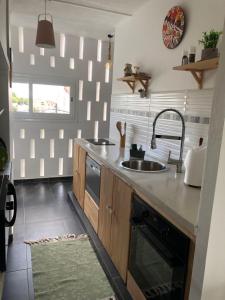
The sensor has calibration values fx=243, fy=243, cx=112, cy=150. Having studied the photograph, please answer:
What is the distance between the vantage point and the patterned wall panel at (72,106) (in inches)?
147

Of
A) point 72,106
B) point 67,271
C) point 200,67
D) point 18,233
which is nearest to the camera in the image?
point 200,67

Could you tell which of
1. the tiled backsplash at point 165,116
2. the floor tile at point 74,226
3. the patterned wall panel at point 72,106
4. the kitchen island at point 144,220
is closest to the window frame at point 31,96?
the patterned wall panel at point 72,106

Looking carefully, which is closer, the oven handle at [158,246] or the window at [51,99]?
the oven handle at [158,246]

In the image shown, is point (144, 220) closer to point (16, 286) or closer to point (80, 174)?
point (16, 286)

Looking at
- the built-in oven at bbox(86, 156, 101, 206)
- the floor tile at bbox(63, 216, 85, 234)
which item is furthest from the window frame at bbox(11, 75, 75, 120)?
the floor tile at bbox(63, 216, 85, 234)

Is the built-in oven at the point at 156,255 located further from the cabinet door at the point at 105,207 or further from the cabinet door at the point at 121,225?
the cabinet door at the point at 105,207

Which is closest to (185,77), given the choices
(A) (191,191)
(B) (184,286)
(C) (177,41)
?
(C) (177,41)

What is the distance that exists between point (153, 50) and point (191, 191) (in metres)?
1.67

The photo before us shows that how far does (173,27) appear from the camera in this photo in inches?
84.4

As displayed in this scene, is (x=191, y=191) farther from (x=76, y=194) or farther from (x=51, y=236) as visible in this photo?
(x=76, y=194)

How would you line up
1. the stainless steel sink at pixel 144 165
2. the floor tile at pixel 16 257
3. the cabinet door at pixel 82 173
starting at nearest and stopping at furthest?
the floor tile at pixel 16 257 → the stainless steel sink at pixel 144 165 → the cabinet door at pixel 82 173

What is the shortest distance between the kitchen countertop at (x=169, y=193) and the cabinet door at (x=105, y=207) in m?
0.10

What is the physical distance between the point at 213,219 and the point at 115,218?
110 centimetres

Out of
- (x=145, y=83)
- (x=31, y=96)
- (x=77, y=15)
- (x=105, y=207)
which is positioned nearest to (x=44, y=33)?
(x=77, y=15)
